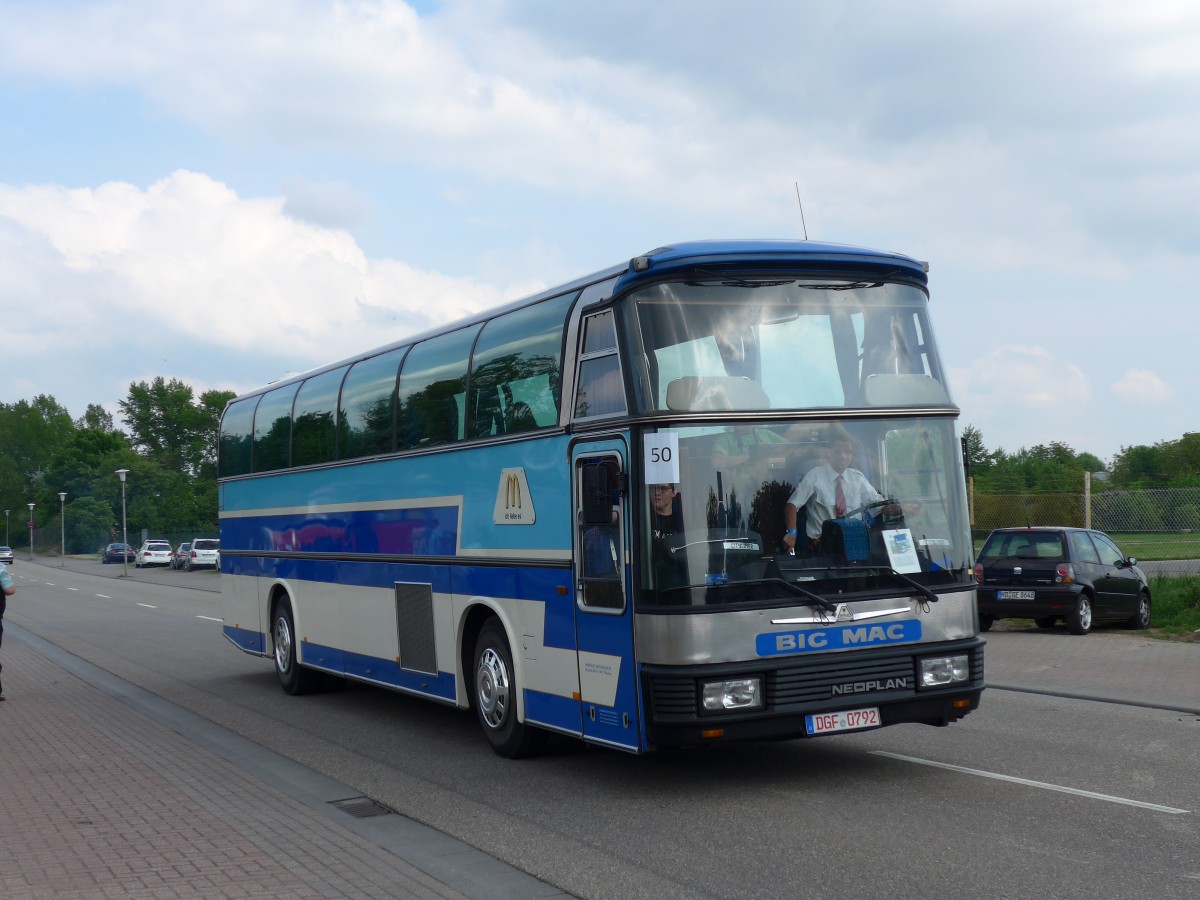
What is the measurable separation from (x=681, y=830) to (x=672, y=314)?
3045mm

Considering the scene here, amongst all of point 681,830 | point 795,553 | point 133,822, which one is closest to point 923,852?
point 681,830

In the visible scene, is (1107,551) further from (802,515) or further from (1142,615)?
(802,515)

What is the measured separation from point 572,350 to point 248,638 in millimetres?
9118

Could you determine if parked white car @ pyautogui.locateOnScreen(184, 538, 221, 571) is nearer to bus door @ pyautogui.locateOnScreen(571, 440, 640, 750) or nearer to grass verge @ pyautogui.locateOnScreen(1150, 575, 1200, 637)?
grass verge @ pyautogui.locateOnScreen(1150, 575, 1200, 637)

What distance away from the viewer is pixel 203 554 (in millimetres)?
63875

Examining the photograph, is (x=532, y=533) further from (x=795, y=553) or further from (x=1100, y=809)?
(x=1100, y=809)

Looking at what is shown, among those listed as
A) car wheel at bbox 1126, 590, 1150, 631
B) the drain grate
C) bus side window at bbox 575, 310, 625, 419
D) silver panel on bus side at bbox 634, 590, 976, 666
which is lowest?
car wheel at bbox 1126, 590, 1150, 631

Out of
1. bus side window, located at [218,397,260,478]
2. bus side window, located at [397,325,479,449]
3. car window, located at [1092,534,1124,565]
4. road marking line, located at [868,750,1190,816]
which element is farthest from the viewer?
car window, located at [1092,534,1124,565]

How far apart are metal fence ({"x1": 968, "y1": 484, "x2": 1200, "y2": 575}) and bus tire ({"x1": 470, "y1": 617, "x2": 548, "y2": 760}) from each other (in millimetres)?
14263

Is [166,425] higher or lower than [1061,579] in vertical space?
higher

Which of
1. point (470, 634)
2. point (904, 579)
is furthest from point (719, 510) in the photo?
point (470, 634)

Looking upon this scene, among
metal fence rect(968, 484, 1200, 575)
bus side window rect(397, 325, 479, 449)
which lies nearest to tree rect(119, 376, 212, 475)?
metal fence rect(968, 484, 1200, 575)

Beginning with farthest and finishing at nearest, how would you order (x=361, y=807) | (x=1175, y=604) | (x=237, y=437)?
(x=1175, y=604)
(x=237, y=437)
(x=361, y=807)

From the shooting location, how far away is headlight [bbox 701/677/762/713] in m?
7.51
